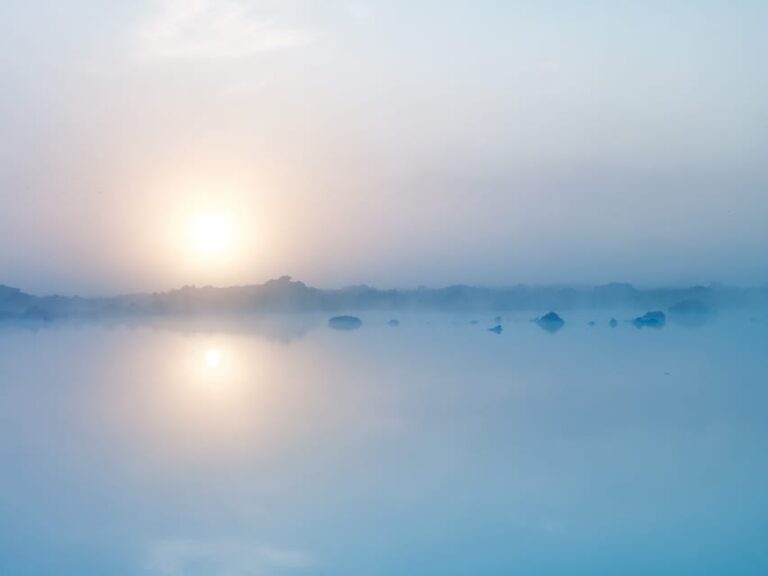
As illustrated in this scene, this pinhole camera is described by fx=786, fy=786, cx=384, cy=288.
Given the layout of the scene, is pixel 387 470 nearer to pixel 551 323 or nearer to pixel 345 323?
pixel 551 323

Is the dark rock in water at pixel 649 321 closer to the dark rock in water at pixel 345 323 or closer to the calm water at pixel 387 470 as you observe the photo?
the dark rock in water at pixel 345 323

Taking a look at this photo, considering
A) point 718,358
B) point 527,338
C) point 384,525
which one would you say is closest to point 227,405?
point 384,525

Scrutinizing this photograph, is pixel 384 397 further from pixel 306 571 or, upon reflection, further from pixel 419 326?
pixel 419 326

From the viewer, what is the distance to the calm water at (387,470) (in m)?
2.01

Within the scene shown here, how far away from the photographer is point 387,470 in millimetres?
2713

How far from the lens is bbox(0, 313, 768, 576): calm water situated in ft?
6.58

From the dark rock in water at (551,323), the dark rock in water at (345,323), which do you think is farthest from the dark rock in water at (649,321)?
the dark rock in water at (345,323)

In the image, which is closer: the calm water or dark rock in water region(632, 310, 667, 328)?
the calm water

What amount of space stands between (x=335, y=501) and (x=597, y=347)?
17.0ft

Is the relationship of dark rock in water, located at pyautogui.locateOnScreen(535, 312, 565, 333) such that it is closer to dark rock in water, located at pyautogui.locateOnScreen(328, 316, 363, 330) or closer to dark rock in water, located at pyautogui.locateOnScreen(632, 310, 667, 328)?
dark rock in water, located at pyautogui.locateOnScreen(632, 310, 667, 328)

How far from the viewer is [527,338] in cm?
830

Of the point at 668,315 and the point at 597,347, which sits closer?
the point at 597,347

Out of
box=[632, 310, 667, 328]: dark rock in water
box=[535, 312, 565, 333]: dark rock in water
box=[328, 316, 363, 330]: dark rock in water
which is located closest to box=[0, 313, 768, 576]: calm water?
box=[535, 312, 565, 333]: dark rock in water

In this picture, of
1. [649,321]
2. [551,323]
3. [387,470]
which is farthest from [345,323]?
[387,470]
